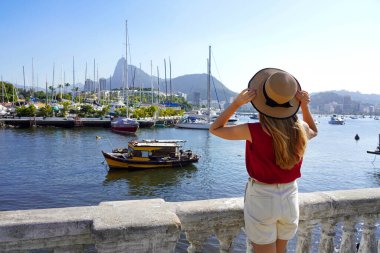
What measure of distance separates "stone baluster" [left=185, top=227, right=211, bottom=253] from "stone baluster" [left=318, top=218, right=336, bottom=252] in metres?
1.38

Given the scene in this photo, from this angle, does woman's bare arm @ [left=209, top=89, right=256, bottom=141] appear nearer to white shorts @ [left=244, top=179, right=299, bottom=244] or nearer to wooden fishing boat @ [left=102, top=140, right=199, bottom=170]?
white shorts @ [left=244, top=179, right=299, bottom=244]

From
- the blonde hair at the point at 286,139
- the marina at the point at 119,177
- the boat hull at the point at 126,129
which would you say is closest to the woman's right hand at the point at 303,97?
the blonde hair at the point at 286,139

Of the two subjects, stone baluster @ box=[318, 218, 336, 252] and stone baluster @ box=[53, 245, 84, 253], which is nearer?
stone baluster @ box=[53, 245, 84, 253]

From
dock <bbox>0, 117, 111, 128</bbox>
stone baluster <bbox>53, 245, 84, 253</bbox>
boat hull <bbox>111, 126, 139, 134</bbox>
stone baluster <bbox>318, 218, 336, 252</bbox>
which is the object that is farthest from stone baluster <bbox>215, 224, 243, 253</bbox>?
dock <bbox>0, 117, 111, 128</bbox>

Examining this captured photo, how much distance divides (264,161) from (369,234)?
1.97m

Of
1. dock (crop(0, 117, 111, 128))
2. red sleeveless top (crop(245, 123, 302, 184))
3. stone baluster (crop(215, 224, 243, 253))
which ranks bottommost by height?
dock (crop(0, 117, 111, 128))

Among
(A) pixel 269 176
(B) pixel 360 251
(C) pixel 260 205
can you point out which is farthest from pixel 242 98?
(B) pixel 360 251

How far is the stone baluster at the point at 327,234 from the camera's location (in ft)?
12.0

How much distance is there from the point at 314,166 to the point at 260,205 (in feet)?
124

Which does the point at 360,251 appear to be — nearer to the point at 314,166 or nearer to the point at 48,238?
the point at 48,238

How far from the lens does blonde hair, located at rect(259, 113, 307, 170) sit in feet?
8.70

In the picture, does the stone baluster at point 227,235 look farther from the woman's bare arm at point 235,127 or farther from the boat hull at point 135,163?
the boat hull at point 135,163

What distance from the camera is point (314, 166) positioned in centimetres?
3791

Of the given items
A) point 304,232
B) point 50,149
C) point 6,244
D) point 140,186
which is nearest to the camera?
point 6,244
